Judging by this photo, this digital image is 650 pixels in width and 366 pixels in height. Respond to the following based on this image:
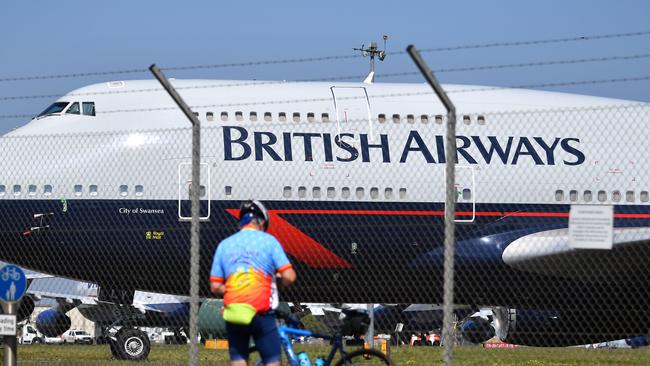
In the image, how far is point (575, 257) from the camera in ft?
64.4

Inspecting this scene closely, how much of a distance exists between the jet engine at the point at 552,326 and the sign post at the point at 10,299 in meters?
9.82

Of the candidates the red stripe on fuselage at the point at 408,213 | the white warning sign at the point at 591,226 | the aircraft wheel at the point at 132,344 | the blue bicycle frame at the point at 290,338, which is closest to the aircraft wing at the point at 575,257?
the red stripe on fuselage at the point at 408,213

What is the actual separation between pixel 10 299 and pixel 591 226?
Answer: 534 cm

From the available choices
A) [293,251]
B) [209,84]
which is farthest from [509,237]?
[209,84]

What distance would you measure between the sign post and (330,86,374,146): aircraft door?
8.00 metres

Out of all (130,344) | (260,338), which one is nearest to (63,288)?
(130,344)

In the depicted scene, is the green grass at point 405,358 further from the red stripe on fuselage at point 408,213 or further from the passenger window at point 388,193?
the passenger window at point 388,193

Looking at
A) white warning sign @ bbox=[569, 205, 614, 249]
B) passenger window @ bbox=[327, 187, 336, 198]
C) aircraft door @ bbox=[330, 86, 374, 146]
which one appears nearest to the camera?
white warning sign @ bbox=[569, 205, 614, 249]

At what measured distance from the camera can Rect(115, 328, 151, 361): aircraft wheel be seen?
2003 cm

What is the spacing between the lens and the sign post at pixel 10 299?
12.0 m

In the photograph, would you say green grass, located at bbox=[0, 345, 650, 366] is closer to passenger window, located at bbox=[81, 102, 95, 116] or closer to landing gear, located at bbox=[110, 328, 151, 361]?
landing gear, located at bbox=[110, 328, 151, 361]

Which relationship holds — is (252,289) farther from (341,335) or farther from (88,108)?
(88,108)

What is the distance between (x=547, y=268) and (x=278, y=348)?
36.2 ft

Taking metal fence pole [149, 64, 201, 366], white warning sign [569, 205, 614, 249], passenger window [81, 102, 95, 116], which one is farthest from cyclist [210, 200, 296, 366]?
passenger window [81, 102, 95, 116]
